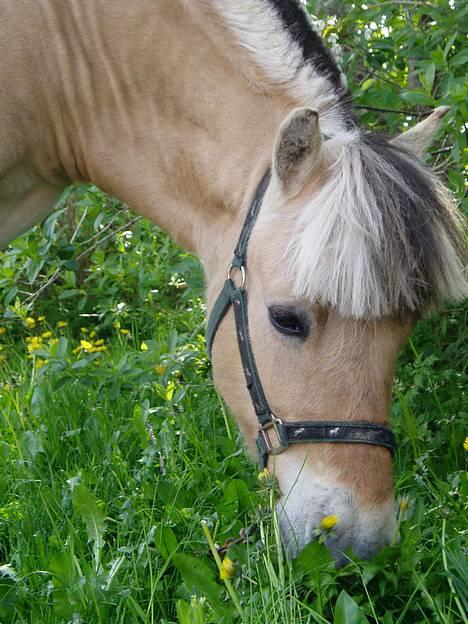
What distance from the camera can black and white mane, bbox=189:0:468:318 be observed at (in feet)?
6.97

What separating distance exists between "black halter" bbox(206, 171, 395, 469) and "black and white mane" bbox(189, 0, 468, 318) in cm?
24

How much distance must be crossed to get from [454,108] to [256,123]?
788 mm

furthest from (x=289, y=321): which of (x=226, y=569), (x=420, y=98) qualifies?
(x=420, y=98)

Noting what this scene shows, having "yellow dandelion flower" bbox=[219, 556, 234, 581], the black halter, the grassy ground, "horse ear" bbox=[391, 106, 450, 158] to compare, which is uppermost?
"horse ear" bbox=[391, 106, 450, 158]

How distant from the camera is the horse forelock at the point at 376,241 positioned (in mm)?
2123

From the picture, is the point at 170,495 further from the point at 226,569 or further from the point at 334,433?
the point at 334,433

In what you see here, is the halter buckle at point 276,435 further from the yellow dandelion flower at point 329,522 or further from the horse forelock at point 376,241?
the horse forelock at point 376,241

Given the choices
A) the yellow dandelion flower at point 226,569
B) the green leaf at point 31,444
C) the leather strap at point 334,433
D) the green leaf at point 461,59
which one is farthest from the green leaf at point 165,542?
the green leaf at point 461,59

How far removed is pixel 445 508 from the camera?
7.95ft

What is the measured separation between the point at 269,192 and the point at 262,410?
0.66m

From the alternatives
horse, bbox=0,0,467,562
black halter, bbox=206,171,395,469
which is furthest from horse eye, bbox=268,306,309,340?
black halter, bbox=206,171,395,469

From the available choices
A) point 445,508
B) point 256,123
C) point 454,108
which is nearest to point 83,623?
point 445,508

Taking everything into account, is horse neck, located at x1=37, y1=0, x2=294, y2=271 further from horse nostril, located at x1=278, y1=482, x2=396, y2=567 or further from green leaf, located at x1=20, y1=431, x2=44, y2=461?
green leaf, located at x1=20, y1=431, x2=44, y2=461

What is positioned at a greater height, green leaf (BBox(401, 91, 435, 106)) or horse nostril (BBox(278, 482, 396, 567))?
green leaf (BBox(401, 91, 435, 106))
